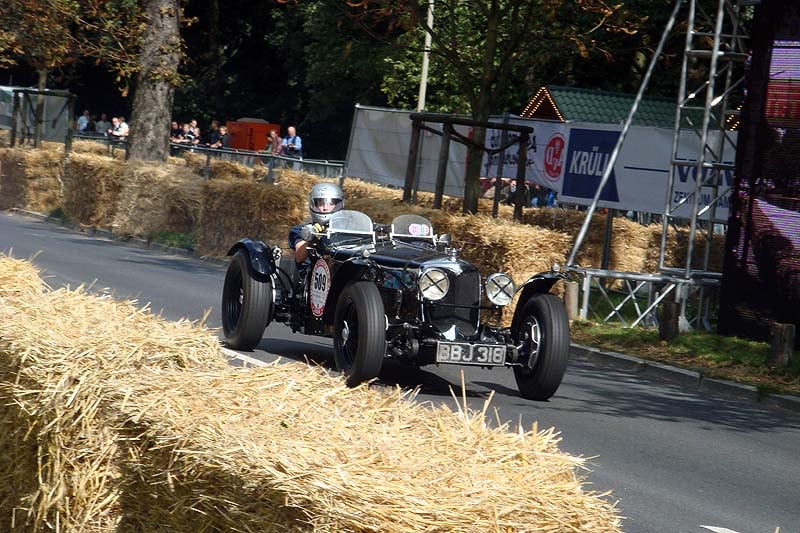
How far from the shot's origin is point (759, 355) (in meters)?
13.1

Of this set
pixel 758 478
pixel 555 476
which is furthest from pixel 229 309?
pixel 555 476

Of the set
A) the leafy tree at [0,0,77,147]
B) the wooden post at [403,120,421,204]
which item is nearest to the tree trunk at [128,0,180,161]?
the leafy tree at [0,0,77,147]

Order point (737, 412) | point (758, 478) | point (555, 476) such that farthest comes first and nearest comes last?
point (737, 412) < point (758, 478) < point (555, 476)

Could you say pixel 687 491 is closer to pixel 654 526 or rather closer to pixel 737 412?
pixel 654 526

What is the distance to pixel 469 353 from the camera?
945cm

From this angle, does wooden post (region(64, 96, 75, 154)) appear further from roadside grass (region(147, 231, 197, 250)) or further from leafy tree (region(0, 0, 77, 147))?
roadside grass (region(147, 231, 197, 250))

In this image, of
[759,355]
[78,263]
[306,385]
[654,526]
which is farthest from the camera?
[78,263]

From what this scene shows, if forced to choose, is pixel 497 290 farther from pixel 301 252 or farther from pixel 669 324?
pixel 669 324

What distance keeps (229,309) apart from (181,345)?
5.86 m

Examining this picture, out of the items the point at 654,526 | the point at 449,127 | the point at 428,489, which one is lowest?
the point at 654,526

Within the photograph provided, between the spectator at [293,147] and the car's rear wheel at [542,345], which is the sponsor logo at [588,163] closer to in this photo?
the car's rear wheel at [542,345]

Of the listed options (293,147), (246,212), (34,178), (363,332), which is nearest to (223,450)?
(363,332)

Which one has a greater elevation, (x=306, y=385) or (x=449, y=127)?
(x=449, y=127)

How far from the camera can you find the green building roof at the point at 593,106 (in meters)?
25.8
